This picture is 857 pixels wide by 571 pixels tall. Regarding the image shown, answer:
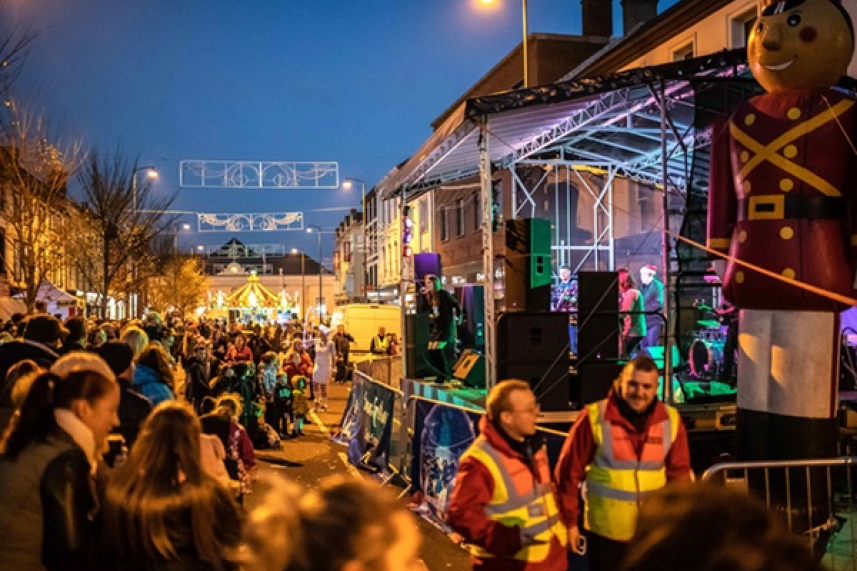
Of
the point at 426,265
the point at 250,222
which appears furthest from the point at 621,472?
the point at 250,222

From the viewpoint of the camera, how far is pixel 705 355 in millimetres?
11164

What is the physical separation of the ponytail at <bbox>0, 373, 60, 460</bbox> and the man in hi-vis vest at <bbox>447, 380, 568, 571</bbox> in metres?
1.83

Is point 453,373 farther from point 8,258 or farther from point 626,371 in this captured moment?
point 8,258

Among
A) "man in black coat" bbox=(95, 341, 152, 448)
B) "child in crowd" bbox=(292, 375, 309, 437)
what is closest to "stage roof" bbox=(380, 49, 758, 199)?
"child in crowd" bbox=(292, 375, 309, 437)

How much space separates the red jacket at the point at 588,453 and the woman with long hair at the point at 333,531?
8.75 feet

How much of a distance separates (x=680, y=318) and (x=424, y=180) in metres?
7.42

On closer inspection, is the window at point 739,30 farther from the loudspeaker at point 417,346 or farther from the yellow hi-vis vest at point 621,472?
the yellow hi-vis vest at point 621,472

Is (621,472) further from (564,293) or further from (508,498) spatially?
(564,293)

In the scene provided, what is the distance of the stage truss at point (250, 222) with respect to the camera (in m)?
35.0

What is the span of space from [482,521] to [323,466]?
7523 mm

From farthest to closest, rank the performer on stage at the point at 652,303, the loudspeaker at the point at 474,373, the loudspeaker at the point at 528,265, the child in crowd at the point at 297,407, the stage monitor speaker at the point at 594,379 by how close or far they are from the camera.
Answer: the child in crowd at the point at 297,407 → the performer on stage at the point at 652,303 → the loudspeaker at the point at 474,373 → the loudspeaker at the point at 528,265 → the stage monitor speaker at the point at 594,379

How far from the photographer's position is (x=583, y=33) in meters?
30.8

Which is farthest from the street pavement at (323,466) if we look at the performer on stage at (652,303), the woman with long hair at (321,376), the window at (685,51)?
the window at (685,51)

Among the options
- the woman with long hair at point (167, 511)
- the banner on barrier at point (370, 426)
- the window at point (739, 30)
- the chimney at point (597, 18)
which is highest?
the chimney at point (597, 18)
